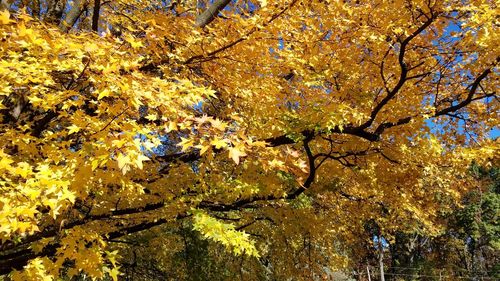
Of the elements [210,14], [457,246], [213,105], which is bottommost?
[213,105]

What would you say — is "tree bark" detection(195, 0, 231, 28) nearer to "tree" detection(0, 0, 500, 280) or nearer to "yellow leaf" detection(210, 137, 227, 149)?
"tree" detection(0, 0, 500, 280)

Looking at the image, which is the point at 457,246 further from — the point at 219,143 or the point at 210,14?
the point at 219,143

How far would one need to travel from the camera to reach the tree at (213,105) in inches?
111

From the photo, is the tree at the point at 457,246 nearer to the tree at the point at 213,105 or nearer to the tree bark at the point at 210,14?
the tree at the point at 213,105

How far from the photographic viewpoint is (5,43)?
9.25 feet

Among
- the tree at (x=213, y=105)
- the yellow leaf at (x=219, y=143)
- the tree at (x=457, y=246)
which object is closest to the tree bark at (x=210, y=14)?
the tree at (x=213, y=105)

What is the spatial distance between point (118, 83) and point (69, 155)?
83 centimetres

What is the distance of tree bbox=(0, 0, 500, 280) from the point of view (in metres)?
2.83

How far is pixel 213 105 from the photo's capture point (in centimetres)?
568

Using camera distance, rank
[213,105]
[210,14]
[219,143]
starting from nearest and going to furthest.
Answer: [219,143], [210,14], [213,105]

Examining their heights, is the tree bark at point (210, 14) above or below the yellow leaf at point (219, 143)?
above

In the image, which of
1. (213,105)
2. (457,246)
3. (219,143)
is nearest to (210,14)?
(213,105)

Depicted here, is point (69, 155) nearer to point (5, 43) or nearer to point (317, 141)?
point (5, 43)

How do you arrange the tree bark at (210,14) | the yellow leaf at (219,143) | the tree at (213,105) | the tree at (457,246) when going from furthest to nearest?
the tree at (457,246)
the tree bark at (210,14)
the tree at (213,105)
the yellow leaf at (219,143)
